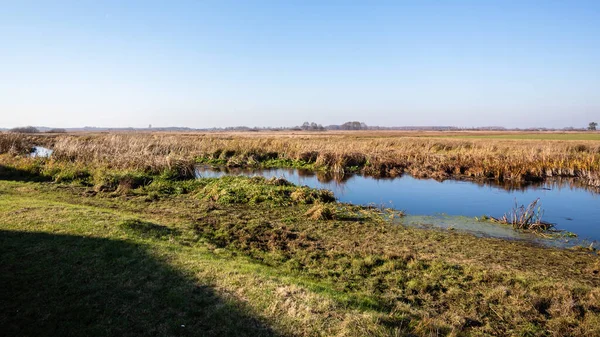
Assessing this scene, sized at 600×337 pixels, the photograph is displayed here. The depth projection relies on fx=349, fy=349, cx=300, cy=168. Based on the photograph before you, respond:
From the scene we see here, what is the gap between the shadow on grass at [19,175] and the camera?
16031 mm

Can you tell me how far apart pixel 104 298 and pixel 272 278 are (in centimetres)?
254

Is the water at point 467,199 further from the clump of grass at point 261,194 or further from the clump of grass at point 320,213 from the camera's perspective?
the clump of grass at point 320,213

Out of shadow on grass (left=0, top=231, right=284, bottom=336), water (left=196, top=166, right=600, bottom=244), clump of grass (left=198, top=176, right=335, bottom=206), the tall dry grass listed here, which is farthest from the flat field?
the tall dry grass

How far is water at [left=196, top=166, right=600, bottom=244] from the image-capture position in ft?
38.6

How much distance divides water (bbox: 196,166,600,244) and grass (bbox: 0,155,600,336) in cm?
206

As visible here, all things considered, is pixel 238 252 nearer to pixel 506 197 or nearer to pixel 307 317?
pixel 307 317

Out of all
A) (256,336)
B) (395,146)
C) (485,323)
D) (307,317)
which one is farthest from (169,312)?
(395,146)

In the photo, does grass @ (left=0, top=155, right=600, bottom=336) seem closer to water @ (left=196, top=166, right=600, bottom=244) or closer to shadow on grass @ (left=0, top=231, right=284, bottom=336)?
shadow on grass @ (left=0, top=231, right=284, bottom=336)

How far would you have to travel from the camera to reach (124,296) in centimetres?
518

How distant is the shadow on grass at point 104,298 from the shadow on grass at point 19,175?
37.0 ft

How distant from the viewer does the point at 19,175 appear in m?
16.6

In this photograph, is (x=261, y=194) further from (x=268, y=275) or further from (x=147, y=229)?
(x=268, y=275)

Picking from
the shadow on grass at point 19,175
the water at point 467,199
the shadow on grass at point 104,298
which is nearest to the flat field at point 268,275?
the shadow on grass at point 104,298

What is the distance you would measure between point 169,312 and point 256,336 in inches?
52.6
